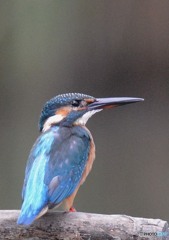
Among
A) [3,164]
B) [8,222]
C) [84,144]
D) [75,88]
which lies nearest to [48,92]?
[75,88]

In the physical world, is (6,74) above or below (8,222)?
above

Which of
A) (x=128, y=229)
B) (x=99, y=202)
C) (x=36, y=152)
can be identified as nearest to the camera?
(x=128, y=229)

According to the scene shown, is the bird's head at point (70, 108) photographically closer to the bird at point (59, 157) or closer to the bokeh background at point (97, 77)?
the bird at point (59, 157)

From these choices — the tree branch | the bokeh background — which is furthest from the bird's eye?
the bokeh background

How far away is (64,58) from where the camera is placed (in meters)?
3.78

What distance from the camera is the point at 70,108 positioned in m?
2.28

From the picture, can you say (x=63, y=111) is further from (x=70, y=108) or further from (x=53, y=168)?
(x=53, y=168)

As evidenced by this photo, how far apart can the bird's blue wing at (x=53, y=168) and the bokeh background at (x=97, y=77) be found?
1.54 metres

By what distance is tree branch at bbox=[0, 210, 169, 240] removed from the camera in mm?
1885

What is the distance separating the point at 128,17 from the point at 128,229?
201 centimetres

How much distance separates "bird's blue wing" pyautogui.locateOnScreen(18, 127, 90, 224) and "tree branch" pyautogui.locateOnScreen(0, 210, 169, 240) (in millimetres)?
54

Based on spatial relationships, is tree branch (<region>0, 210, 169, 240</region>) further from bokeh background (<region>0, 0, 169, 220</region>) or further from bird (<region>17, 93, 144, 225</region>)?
bokeh background (<region>0, 0, 169, 220</region>)

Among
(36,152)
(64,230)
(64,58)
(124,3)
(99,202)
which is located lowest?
(99,202)

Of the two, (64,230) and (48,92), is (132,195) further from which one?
(64,230)
